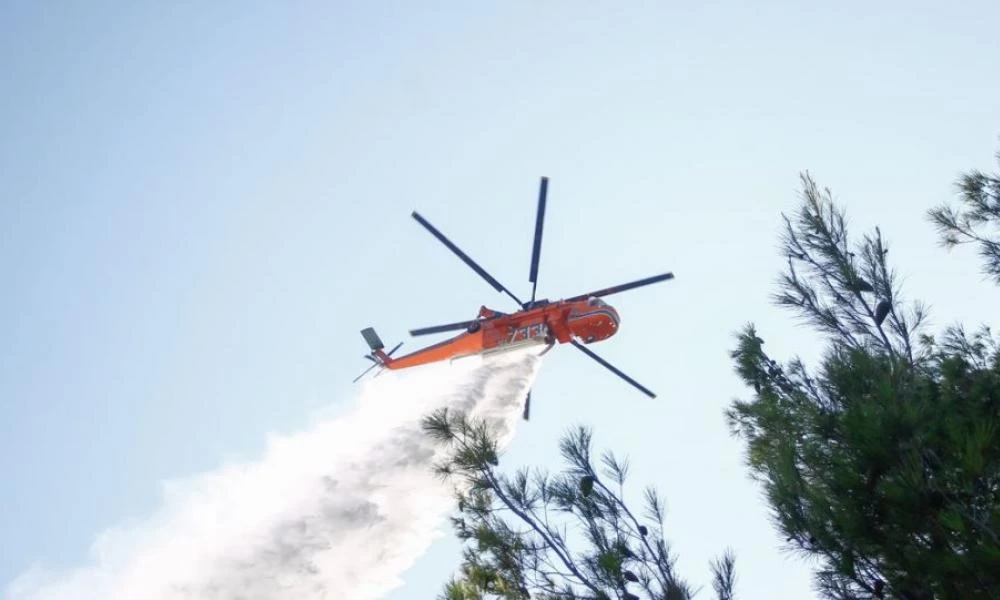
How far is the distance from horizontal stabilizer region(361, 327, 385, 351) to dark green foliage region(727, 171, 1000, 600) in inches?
730

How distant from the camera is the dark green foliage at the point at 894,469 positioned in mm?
6957

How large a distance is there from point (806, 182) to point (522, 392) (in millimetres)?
14409

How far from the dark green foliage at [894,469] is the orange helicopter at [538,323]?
1308 cm

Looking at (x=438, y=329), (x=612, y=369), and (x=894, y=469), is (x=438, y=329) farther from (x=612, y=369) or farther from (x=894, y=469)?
(x=894, y=469)

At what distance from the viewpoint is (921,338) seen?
9383 mm

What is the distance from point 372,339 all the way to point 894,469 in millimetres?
20770

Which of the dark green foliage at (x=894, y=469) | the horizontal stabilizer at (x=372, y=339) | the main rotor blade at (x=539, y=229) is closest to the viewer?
the dark green foliage at (x=894, y=469)

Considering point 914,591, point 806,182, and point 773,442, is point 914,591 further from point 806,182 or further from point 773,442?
point 806,182

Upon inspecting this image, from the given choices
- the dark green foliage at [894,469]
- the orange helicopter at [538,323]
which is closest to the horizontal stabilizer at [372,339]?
the orange helicopter at [538,323]

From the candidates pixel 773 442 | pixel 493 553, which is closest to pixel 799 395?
pixel 773 442

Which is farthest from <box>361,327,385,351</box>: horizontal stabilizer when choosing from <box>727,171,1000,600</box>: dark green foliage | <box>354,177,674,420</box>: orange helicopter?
<box>727,171,1000,600</box>: dark green foliage

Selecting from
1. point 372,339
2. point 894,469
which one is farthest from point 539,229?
point 894,469

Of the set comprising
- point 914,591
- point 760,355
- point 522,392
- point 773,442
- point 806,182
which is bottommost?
point 914,591

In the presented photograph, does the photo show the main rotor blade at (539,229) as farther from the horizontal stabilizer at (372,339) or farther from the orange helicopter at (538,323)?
the horizontal stabilizer at (372,339)
